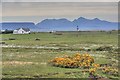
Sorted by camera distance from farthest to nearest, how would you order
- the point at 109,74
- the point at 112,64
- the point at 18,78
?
the point at 112,64, the point at 109,74, the point at 18,78

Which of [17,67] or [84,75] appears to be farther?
[17,67]

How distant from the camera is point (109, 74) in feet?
106

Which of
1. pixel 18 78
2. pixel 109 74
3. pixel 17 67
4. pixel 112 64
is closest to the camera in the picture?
pixel 18 78

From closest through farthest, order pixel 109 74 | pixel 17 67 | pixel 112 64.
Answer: pixel 109 74 → pixel 17 67 → pixel 112 64

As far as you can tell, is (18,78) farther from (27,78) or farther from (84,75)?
(84,75)

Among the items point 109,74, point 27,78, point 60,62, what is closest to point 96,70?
point 109,74

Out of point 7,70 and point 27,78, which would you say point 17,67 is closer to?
point 7,70

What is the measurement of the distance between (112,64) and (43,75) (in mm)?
10231

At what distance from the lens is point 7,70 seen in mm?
33125

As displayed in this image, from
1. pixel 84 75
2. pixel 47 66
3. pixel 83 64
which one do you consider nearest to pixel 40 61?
pixel 47 66

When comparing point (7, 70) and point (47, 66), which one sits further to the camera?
point (47, 66)

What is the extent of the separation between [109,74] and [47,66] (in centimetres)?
714

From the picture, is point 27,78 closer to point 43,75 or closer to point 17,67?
point 43,75

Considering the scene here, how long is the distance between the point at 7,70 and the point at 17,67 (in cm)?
181
